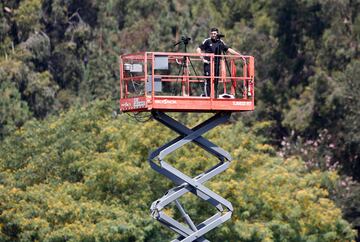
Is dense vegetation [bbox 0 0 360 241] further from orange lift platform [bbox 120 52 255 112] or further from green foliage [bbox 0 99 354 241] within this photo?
orange lift platform [bbox 120 52 255 112]

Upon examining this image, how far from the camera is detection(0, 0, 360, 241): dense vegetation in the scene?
34906 mm

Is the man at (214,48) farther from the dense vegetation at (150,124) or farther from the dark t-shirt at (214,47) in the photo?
the dense vegetation at (150,124)

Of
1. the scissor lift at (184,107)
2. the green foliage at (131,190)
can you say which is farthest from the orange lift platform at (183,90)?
the green foliage at (131,190)

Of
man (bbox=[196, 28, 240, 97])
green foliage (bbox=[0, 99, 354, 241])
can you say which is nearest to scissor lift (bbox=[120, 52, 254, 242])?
Answer: man (bbox=[196, 28, 240, 97])

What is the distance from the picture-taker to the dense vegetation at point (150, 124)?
115ft

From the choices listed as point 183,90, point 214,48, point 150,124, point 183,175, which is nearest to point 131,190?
point 150,124

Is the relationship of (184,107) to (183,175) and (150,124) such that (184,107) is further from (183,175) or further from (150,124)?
(150,124)

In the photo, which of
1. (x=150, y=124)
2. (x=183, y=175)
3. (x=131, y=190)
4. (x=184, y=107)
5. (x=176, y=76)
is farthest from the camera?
(x=150, y=124)

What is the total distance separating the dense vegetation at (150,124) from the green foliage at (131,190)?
0.05 meters

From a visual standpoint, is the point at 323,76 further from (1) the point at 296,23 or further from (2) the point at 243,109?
(2) the point at 243,109

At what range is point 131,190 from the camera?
35438 mm

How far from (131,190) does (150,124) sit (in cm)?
236

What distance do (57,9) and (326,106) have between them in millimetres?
13310

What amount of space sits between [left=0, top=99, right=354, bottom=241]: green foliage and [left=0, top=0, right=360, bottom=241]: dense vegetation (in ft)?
0.17
